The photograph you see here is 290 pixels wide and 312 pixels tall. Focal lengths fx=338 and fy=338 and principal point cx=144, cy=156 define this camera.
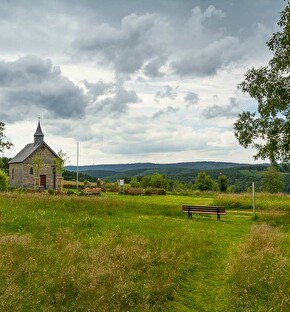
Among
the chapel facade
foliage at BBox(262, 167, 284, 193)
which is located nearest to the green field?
the chapel facade

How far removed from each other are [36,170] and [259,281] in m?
57.6

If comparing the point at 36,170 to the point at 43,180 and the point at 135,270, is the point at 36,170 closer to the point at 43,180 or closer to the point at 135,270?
the point at 43,180

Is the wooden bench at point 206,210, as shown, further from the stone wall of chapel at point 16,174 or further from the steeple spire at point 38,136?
the steeple spire at point 38,136

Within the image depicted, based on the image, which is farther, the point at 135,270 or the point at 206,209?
the point at 206,209

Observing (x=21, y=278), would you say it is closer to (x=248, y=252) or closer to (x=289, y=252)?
(x=248, y=252)

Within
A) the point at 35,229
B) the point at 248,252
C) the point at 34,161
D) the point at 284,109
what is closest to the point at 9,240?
the point at 35,229

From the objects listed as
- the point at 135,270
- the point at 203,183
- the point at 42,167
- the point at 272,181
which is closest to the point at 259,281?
the point at 135,270

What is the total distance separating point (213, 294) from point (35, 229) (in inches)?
354

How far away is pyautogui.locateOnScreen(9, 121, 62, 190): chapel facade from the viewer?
6431 cm

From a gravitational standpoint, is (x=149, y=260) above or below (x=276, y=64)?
below

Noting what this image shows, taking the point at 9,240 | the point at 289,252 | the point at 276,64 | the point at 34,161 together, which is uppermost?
the point at 276,64

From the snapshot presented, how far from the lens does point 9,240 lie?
37.1ft

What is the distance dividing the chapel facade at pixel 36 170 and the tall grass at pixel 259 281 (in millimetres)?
54215

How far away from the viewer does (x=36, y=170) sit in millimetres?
61844
